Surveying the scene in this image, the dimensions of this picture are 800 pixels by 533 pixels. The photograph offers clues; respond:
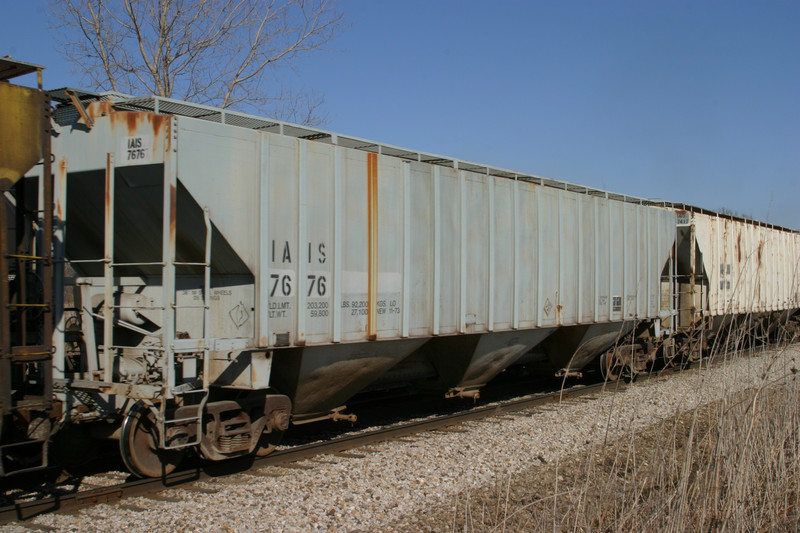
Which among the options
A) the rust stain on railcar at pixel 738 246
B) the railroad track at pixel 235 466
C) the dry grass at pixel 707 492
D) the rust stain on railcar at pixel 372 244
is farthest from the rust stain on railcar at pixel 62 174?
the rust stain on railcar at pixel 738 246

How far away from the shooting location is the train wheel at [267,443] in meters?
7.61

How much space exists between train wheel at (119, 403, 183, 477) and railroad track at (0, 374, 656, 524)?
0.13 metres

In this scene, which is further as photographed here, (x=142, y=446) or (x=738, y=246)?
(x=738, y=246)

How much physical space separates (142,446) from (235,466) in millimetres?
1077

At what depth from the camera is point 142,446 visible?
259 inches

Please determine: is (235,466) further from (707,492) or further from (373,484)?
(707,492)

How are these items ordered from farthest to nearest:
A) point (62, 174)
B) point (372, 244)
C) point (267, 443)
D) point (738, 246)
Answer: point (738, 246), point (372, 244), point (267, 443), point (62, 174)

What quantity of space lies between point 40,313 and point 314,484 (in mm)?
3119

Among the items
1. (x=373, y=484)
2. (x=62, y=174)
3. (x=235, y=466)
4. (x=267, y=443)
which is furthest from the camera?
(x=267, y=443)

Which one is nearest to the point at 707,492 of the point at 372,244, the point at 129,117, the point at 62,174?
the point at 372,244

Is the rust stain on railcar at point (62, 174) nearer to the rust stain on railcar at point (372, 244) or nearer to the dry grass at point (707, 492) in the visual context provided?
the rust stain on railcar at point (372, 244)

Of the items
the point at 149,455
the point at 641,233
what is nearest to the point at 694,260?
the point at 641,233

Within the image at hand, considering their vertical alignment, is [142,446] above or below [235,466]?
above

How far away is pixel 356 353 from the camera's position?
317 inches
